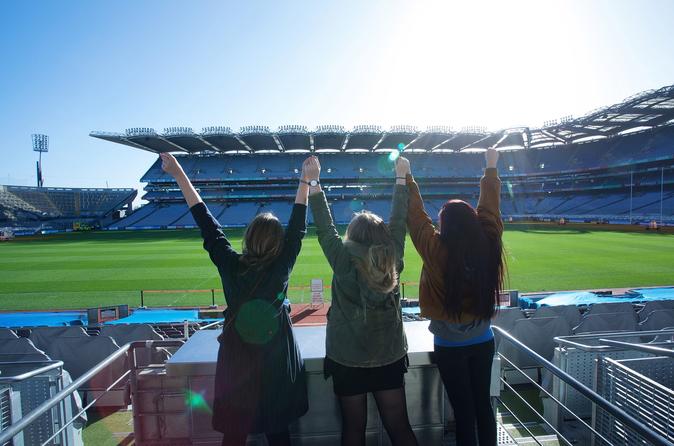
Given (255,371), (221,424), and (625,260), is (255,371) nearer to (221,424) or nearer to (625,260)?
(221,424)

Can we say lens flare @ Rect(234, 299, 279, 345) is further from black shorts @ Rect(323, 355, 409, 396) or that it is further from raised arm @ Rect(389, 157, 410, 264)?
raised arm @ Rect(389, 157, 410, 264)

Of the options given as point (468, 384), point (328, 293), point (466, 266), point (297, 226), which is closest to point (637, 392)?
point (468, 384)

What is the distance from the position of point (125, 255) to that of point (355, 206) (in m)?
35.5

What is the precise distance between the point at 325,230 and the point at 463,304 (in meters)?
0.90

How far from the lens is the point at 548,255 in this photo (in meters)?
19.5

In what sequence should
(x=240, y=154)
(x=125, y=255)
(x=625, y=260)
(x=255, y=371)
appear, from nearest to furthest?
(x=255, y=371), (x=625, y=260), (x=125, y=255), (x=240, y=154)

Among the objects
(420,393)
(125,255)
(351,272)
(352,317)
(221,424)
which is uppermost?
(351,272)

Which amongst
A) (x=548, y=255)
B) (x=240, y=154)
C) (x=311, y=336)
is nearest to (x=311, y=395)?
(x=311, y=336)

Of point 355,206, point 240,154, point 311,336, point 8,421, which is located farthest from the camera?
point 240,154

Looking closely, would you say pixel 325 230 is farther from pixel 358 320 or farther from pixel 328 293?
pixel 328 293

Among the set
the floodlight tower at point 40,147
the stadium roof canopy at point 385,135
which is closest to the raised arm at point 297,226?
the stadium roof canopy at point 385,135

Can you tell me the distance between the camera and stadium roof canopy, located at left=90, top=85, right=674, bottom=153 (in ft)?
133

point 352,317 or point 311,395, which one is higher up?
point 352,317

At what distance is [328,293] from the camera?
13.7 metres
